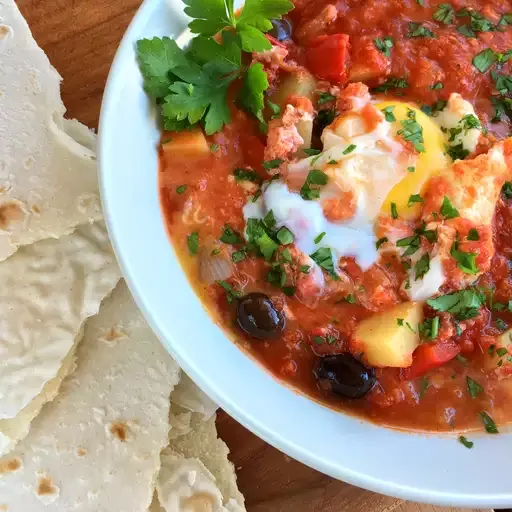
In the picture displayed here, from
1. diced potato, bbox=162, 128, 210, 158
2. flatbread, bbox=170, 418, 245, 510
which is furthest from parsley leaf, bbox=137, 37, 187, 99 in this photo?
flatbread, bbox=170, 418, 245, 510

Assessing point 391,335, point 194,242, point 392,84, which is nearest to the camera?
point 391,335

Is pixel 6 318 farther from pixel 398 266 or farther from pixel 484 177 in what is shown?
pixel 484 177

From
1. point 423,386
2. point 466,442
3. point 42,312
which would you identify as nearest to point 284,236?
point 423,386

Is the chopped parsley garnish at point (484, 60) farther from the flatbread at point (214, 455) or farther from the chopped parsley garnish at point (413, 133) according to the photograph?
the flatbread at point (214, 455)

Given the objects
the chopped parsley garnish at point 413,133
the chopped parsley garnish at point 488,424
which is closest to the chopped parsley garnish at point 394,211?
the chopped parsley garnish at point 413,133

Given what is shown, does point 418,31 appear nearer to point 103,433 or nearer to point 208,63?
point 208,63
